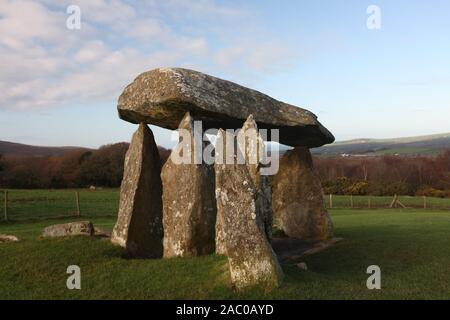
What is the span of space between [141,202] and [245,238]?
18.3 ft

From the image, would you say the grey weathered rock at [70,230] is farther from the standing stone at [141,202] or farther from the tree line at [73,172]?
the tree line at [73,172]

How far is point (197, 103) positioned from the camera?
42.8 ft

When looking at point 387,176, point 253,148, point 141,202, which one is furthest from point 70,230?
point 387,176

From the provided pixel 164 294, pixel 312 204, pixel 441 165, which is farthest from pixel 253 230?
pixel 441 165

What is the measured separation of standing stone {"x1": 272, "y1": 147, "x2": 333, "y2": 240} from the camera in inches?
754

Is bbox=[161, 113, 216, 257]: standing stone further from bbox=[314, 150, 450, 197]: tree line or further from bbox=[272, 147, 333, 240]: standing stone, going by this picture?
bbox=[314, 150, 450, 197]: tree line

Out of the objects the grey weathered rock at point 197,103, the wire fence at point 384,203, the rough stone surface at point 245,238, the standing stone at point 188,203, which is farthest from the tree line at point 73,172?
the rough stone surface at point 245,238

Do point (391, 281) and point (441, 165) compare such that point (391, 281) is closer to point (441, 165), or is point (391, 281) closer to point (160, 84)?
point (160, 84)

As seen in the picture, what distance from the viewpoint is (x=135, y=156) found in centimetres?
1500

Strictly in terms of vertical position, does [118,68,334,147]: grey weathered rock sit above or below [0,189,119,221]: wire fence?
above

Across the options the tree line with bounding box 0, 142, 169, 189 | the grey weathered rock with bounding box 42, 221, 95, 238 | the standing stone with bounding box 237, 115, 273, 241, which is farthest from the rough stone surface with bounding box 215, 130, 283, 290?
the tree line with bounding box 0, 142, 169, 189

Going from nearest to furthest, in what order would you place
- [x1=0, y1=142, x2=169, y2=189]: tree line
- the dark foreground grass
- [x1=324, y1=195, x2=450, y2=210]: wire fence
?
the dark foreground grass
[x1=324, y1=195, x2=450, y2=210]: wire fence
[x1=0, y1=142, x2=169, y2=189]: tree line

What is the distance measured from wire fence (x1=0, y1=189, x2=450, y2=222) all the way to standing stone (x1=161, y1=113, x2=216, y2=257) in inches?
776

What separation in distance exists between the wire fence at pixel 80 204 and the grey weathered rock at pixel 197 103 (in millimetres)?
19368
